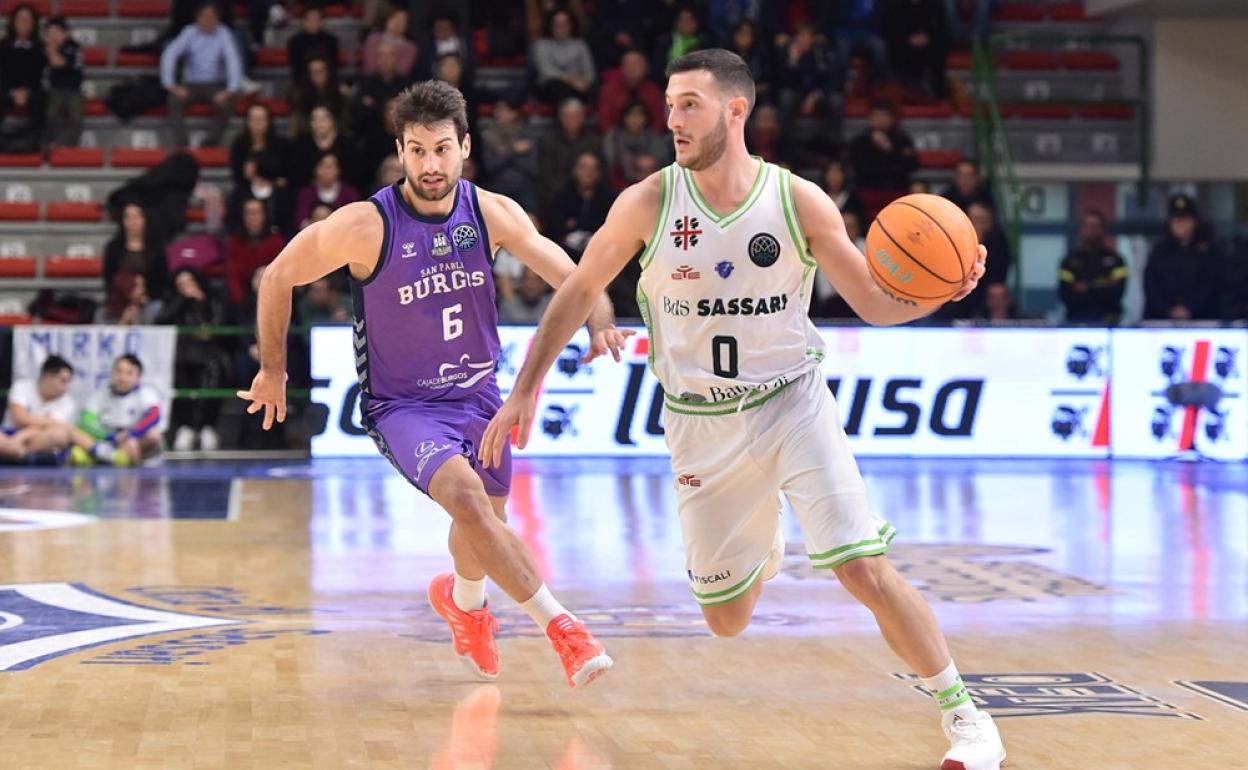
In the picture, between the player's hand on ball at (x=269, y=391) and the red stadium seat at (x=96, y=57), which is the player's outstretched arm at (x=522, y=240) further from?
the red stadium seat at (x=96, y=57)

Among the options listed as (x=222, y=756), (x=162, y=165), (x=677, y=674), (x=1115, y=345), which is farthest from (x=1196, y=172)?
(x=222, y=756)

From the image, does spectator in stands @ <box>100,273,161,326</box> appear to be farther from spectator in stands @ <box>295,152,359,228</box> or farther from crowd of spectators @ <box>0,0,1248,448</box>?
spectator in stands @ <box>295,152,359,228</box>

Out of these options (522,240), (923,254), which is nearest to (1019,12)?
(522,240)

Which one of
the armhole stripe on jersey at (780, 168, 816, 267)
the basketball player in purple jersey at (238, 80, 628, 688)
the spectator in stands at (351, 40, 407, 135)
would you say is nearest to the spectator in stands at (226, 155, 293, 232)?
the spectator in stands at (351, 40, 407, 135)

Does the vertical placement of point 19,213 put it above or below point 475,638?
above

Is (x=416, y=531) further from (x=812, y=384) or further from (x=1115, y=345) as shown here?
(x=1115, y=345)

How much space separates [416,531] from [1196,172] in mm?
12694

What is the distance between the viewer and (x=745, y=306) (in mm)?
5805

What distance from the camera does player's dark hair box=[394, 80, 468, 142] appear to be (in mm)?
6504

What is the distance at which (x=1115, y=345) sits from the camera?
15.7 metres

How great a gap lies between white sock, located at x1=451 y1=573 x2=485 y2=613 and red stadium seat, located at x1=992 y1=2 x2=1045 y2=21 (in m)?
16.4

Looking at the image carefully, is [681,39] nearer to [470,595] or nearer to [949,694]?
[470,595]

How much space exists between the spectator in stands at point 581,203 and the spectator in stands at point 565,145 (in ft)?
2.43

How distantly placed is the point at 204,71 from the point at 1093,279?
29.5 ft
